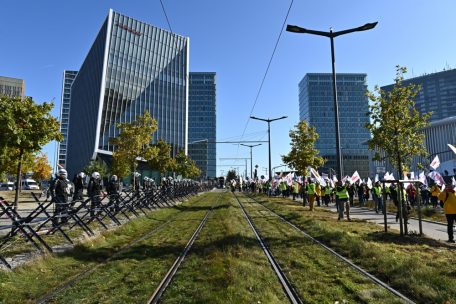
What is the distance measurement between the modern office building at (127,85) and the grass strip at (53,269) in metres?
68.3

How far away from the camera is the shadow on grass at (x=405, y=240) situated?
10378mm

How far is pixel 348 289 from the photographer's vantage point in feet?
20.9

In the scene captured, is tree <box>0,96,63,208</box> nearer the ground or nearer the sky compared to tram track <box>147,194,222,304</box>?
nearer the sky

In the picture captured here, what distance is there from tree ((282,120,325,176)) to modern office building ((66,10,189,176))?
56.2 metres

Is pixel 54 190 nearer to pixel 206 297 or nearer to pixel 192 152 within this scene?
pixel 206 297

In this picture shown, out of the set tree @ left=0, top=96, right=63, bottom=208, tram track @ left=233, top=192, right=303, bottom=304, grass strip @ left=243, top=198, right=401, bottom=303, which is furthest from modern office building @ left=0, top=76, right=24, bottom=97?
grass strip @ left=243, top=198, right=401, bottom=303

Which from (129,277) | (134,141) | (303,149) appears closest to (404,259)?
(129,277)

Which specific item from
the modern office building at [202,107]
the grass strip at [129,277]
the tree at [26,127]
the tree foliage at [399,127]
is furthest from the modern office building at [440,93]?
the grass strip at [129,277]

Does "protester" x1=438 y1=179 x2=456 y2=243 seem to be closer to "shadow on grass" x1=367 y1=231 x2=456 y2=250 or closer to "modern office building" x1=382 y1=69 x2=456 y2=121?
"shadow on grass" x1=367 y1=231 x2=456 y2=250

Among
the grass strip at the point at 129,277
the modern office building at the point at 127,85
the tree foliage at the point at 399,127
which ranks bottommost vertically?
the grass strip at the point at 129,277

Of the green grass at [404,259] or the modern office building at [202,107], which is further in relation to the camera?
the modern office building at [202,107]

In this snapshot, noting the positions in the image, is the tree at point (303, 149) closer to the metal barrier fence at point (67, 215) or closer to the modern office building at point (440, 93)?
the metal barrier fence at point (67, 215)

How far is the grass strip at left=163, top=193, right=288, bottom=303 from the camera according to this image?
5.89 meters

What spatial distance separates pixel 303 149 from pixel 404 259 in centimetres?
2020
